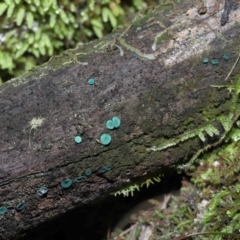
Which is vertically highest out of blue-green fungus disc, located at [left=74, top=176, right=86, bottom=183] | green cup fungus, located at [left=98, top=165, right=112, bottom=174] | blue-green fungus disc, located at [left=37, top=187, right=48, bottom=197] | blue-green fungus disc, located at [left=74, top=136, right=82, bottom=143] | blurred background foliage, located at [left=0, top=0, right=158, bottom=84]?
blurred background foliage, located at [left=0, top=0, right=158, bottom=84]

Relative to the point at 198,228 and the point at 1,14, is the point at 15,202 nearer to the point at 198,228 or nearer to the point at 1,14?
the point at 198,228

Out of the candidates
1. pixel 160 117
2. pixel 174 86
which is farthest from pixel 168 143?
pixel 174 86

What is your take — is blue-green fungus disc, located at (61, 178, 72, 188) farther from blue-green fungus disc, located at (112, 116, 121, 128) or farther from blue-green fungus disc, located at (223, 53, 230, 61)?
blue-green fungus disc, located at (223, 53, 230, 61)

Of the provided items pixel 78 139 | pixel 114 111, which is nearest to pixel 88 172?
pixel 78 139

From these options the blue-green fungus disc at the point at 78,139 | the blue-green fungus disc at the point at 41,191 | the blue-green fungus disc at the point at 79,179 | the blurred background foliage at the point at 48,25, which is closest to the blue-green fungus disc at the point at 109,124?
the blue-green fungus disc at the point at 78,139

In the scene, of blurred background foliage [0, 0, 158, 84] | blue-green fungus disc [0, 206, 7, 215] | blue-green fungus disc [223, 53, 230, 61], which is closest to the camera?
blue-green fungus disc [0, 206, 7, 215]

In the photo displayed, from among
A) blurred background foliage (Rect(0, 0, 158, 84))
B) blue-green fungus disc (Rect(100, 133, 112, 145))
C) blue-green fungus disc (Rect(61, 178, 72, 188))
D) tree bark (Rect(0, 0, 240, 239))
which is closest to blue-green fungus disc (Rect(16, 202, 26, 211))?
tree bark (Rect(0, 0, 240, 239))

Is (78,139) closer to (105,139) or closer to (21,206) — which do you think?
(105,139)
